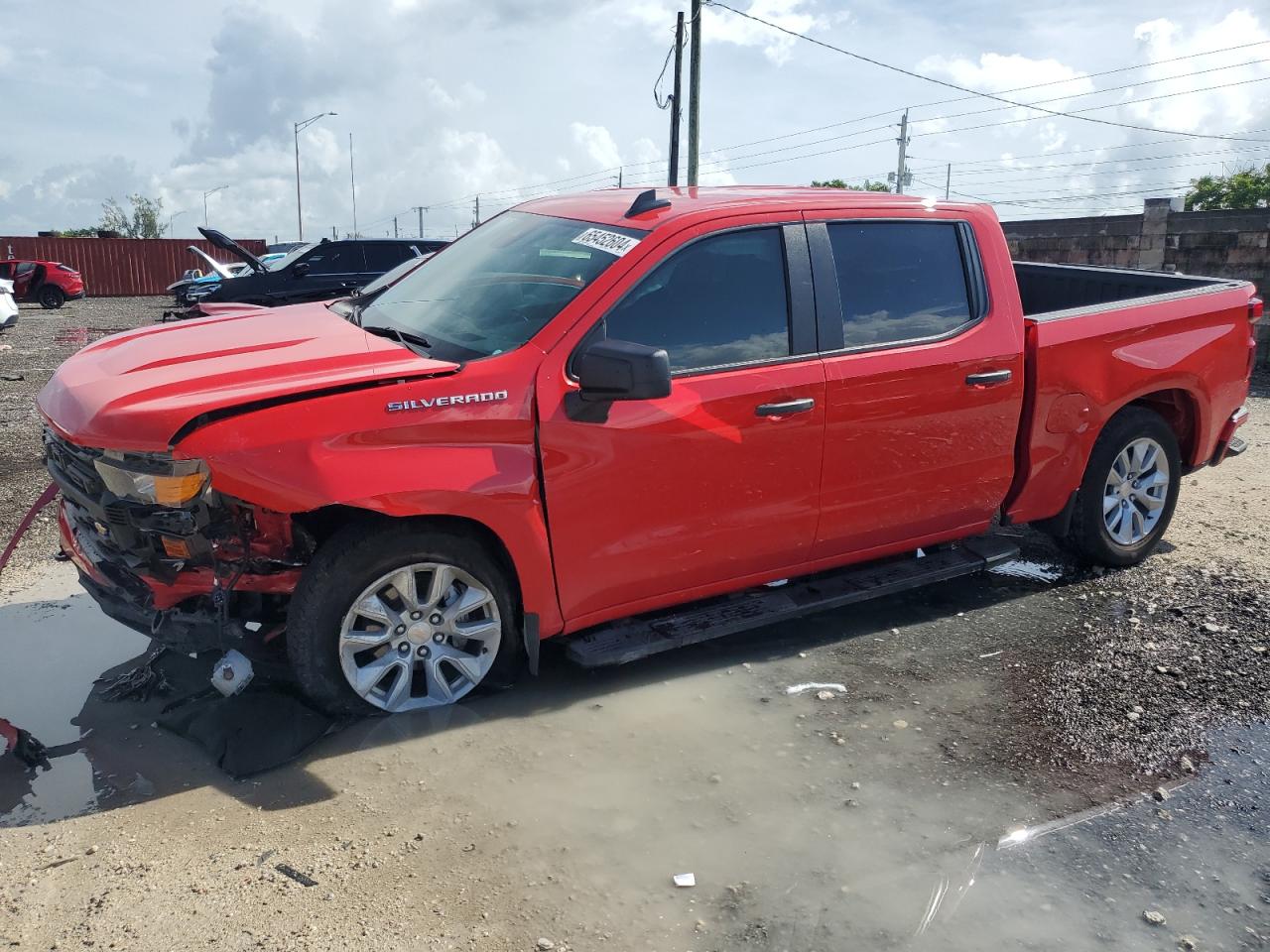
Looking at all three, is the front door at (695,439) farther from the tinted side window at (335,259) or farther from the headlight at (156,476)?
the tinted side window at (335,259)

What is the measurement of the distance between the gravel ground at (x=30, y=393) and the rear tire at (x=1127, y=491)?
5.30 meters

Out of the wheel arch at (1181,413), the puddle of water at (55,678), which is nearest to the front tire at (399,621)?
the puddle of water at (55,678)

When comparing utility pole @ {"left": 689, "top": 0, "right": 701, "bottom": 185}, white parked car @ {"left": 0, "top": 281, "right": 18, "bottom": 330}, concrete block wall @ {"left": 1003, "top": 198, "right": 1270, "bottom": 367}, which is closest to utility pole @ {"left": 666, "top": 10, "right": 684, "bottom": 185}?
utility pole @ {"left": 689, "top": 0, "right": 701, "bottom": 185}

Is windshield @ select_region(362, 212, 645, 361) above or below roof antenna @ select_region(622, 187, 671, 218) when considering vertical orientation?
below

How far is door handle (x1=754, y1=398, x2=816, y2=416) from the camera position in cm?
398

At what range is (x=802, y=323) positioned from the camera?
4.15 m

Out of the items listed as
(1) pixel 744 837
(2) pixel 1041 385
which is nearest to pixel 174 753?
(1) pixel 744 837

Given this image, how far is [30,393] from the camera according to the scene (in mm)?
10883

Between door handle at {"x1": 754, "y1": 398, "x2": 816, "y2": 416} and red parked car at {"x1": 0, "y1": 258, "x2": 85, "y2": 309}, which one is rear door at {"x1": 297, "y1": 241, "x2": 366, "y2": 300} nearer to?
door handle at {"x1": 754, "y1": 398, "x2": 816, "y2": 416}

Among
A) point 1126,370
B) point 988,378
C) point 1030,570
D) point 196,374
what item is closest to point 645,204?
point 988,378

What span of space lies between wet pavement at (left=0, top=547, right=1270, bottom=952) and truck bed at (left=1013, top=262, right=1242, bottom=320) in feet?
8.10

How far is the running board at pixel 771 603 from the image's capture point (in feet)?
13.2

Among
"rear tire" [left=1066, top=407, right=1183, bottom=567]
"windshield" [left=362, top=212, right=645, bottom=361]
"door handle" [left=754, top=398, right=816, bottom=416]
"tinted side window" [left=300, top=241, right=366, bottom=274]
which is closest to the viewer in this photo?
"windshield" [left=362, top=212, right=645, bottom=361]

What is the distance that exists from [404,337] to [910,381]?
6.68ft
